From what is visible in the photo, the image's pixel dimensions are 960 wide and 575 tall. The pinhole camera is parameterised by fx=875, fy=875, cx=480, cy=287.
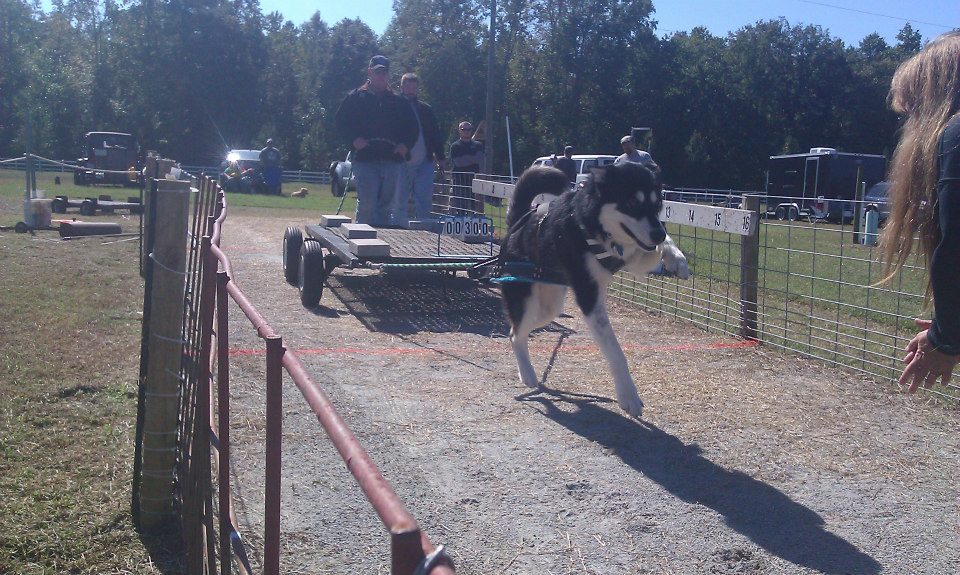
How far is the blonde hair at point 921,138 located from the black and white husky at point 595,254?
9.08 feet

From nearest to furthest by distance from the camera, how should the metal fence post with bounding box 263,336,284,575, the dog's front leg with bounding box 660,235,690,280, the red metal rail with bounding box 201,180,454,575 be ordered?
the red metal rail with bounding box 201,180,454,575 → the metal fence post with bounding box 263,336,284,575 → the dog's front leg with bounding box 660,235,690,280

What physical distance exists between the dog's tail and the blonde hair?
4443 mm

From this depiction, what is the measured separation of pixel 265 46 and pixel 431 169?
47.9 meters

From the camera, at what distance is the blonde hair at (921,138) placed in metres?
2.37

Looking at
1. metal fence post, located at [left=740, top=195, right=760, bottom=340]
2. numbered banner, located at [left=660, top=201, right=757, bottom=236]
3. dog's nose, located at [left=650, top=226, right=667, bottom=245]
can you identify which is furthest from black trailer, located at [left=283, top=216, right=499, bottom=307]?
dog's nose, located at [left=650, top=226, right=667, bottom=245]

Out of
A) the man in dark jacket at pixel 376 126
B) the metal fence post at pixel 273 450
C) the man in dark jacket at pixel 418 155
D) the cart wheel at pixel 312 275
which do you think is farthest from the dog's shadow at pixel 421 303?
the metal fence post at pixel 273 450

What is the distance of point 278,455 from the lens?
7.00 ft

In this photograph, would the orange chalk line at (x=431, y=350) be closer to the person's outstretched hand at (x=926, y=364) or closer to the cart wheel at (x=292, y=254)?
the cart wheel at (x=292, y=254)

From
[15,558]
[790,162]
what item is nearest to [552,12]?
[790,162]

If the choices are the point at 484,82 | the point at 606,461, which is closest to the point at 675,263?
the point at 606,461

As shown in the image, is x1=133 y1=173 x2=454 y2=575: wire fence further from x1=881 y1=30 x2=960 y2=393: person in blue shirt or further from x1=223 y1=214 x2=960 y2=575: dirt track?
x1=881 y1=30 x2=960 y2=393: person in blue shirt

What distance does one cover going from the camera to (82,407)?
531cm

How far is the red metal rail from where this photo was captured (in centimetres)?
119

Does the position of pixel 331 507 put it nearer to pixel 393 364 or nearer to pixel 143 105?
pixel 393 364
